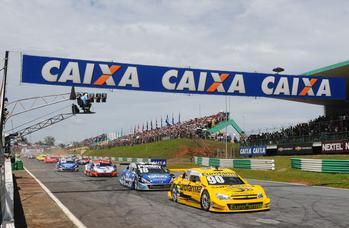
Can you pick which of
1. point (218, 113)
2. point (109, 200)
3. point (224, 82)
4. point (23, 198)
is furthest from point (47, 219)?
point (218, 113)

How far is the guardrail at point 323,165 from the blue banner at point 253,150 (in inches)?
524

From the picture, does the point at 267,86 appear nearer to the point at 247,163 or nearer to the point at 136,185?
the point at 136,185

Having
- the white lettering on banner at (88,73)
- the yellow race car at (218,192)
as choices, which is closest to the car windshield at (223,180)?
the yellow race car at (218,192)

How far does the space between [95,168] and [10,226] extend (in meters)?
22.9

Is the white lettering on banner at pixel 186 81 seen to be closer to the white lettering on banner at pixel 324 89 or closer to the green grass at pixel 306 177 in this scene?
the white lettering on banner at pixel 324 89

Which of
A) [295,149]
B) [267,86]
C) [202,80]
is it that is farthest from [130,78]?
[295,149]

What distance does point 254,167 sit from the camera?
119 ft

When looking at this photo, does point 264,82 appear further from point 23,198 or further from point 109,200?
point 23,198

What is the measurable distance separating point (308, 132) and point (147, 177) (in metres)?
23.7

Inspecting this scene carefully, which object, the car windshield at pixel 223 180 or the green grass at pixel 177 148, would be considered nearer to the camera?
the car windshield at pixel 223 180

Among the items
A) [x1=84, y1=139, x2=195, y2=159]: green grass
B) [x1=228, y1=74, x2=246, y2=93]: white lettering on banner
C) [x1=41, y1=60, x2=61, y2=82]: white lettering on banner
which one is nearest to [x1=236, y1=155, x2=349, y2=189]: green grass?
[x1=228, y1=74, x2=246, y2=93]: white lettering on banner

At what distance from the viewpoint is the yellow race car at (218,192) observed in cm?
1232

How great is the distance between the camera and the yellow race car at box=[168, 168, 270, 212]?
485 inches

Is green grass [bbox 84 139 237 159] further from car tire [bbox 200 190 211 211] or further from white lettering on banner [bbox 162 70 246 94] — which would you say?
car tire [bbox 200 190 211 211]
